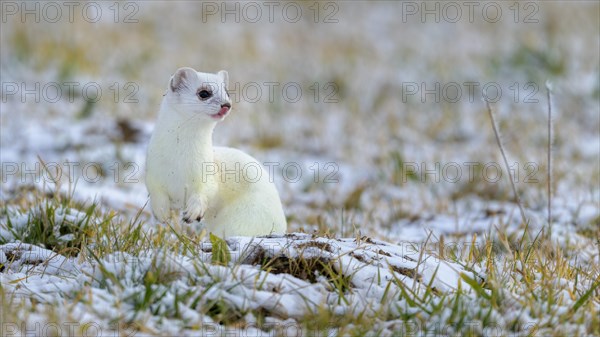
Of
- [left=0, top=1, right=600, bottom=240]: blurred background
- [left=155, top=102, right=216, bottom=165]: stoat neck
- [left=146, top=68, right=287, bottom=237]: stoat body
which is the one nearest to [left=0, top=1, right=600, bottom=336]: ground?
[left=0, top=1, right=600, bottom=240]: blurred background

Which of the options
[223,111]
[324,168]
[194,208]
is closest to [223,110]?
[223,111]

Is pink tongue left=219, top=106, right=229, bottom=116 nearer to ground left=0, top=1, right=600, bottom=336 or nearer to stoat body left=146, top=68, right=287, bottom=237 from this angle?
stoat body left=146, top=68, right=287, bottom=237

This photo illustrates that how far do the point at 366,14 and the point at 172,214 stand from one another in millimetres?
9195

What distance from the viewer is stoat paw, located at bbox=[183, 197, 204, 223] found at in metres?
3.65

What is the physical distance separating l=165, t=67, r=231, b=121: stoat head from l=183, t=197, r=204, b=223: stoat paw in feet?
1.27

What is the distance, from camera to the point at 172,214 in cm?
365

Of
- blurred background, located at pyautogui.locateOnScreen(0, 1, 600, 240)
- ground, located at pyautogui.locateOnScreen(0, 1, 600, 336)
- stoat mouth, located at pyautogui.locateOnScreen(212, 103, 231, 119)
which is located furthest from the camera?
blurred background, located at pyautogui.locateOnScreen(0, 1, 600, 240)

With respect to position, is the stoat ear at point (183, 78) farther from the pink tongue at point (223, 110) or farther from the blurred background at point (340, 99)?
A: the blurred background at point (340, 99)

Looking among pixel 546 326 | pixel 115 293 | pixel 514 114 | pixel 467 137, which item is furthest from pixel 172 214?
pixel 514 114

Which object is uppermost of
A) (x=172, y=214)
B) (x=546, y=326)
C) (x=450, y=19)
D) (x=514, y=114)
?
(x=450, y=19)

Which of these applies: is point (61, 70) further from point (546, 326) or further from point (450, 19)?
point (546, 326)

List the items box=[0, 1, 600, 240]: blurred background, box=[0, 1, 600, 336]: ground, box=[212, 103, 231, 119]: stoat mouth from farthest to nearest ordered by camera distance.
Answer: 1. box=[0, 1, 600, 240]: blurred background
2. box=[212, 103, 231, 119]: stoat mouth
3. box=[0, 1, 600, 336]: ground

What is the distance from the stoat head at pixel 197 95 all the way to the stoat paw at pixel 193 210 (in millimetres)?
386

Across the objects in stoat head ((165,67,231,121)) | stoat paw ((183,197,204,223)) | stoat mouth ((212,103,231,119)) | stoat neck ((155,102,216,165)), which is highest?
stoat head ((165,67,231,121))
